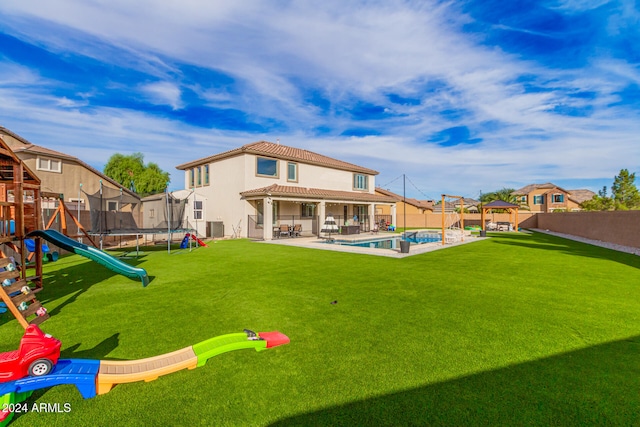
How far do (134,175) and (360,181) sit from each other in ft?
134

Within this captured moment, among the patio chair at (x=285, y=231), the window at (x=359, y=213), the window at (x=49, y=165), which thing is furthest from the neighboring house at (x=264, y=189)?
the window at (x=49, y=165)

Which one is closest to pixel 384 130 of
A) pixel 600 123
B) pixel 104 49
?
pixel 600 123

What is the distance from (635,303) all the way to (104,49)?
20876 mm

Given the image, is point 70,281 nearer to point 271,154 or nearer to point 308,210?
point 271,154

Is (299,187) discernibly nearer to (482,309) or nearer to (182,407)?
(482,309)

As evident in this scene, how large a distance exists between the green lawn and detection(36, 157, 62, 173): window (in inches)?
672

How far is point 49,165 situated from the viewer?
65.5ft

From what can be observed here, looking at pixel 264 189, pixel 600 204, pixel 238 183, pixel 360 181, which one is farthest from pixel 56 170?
pixel 600 204

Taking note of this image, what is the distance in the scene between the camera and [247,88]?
21.3m

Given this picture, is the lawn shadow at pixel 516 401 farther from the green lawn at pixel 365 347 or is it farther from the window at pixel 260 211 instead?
the window at pixel 260 211

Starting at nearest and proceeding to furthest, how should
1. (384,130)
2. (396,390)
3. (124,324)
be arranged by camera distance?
(396,390) < (124,324) < (384,130)

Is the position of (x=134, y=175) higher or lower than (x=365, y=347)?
higher

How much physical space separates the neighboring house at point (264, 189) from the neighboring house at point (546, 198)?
1647 inches

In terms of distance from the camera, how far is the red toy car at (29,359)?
101 inches
